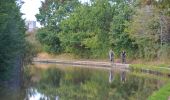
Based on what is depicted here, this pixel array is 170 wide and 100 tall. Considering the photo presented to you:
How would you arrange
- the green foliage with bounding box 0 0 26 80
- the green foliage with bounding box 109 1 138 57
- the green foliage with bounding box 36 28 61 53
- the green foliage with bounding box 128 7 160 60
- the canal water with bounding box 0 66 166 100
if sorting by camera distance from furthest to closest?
the green foliage with bounding box 36 28 61 53, the green foliage with bounding box 109 1 138 57, the green foliage with bounding box 128 7 160 60, the green foliage with bounding box 0 0 26 80, the canal water with bounding box 0 66 166 100

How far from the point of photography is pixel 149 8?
5078 cm

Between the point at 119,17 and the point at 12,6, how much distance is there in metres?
32.6

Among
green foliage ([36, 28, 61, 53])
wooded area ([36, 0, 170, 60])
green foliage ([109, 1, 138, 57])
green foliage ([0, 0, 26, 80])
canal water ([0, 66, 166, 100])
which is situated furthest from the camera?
green foliage ([36, 28, 61, 53])

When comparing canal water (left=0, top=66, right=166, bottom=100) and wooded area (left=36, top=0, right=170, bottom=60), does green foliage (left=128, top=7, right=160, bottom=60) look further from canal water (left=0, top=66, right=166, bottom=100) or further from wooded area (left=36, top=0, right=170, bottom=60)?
canal water (left=0, top=66, right=166, bottom=100)

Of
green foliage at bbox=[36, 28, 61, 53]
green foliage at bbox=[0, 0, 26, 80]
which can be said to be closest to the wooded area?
green foliage at bbox=[36, 28, 61, 53]

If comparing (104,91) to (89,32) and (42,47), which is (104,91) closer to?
(89,32)

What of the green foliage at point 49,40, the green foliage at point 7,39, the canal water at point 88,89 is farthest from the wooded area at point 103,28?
the green foliage at point 7,39

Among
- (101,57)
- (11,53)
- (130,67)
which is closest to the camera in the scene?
(11,53)

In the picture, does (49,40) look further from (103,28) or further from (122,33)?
(122,33)

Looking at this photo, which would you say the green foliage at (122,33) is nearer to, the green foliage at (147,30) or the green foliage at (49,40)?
the green foliage at (147,30)

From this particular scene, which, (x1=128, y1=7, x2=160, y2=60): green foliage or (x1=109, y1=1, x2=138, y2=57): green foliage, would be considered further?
(x1=109, y1=1, x2=138, y2=57): green foliage

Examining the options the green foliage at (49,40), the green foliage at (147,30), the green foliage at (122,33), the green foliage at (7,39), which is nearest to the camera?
the green foliage at (7,39)

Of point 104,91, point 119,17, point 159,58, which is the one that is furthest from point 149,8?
point 104,91

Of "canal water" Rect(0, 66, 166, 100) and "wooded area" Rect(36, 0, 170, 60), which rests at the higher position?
"wooded area" Rect(36, 0, 170, 60)
